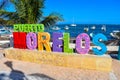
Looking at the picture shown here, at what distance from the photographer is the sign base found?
38.2 ft

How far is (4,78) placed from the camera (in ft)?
33.2

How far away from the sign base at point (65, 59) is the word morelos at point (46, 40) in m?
0.37

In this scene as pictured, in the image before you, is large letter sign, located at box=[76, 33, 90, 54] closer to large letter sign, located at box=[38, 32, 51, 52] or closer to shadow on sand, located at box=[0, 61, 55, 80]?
large letter sign, located at box=[38, 32, 51, 52]

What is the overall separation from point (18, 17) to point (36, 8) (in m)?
1.59

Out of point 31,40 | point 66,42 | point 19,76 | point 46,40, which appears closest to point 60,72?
point 66,42

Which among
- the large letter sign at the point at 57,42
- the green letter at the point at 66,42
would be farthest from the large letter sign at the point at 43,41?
the green letter at the point at 66,42

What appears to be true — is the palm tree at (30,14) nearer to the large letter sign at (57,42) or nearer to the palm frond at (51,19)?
the palm frond at (51,19)

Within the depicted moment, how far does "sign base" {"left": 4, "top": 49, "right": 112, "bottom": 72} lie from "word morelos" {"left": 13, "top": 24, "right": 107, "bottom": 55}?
1.22 feet

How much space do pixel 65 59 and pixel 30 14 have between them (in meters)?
5.98

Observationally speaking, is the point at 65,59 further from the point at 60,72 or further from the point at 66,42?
the point at 60,72

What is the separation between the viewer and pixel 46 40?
13188 millimetres

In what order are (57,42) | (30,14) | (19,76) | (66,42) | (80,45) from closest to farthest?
1. (19,76)
2. (80,45)
3. (66,42)
4. (57,42)
5. (30,14)

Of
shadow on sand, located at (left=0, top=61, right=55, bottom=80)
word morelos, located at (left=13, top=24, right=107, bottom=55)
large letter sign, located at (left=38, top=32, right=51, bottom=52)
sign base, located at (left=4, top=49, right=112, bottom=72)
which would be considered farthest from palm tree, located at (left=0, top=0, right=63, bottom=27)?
shadow on sand, located at (left=0, top=61, right=55, bottom=80)

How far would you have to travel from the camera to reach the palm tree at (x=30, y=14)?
56.0 feet
